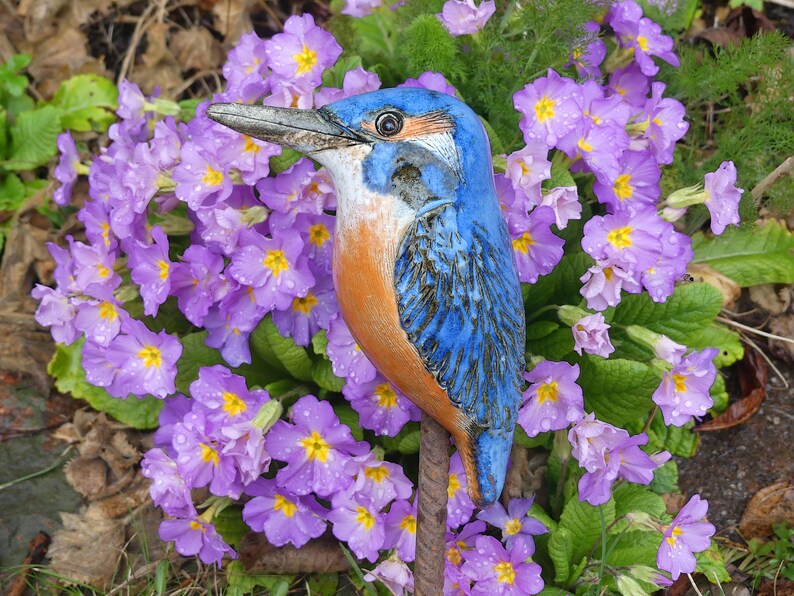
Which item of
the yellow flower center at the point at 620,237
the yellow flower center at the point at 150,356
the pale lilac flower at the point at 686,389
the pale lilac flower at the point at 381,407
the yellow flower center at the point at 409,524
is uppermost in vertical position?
the yellow flower center at the point at 620,237

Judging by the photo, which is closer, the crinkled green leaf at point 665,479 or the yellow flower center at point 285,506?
the yellow flower center at point 285,506

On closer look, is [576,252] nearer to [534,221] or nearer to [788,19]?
[534,221]

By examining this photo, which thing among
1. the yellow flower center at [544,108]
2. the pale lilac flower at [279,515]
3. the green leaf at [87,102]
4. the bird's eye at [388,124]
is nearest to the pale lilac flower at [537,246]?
the yellow flower center at [544,108]

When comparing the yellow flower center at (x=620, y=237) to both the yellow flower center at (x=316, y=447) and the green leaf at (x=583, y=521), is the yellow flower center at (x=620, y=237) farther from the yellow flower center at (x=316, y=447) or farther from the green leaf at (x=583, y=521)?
the yellow flower center at (x=316, y=447)

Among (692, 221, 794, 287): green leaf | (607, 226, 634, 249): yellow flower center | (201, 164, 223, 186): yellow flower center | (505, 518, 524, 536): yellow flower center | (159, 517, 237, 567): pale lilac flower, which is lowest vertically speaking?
(159, 517, 237, 567): pale lilac flower

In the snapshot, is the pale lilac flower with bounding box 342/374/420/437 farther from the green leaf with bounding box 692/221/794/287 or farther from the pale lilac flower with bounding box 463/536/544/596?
the green leaf with bounding box 692/221/794/287

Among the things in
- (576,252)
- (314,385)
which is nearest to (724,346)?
(576,252)

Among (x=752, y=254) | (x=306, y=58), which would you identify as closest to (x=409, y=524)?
(x=306, y=58)

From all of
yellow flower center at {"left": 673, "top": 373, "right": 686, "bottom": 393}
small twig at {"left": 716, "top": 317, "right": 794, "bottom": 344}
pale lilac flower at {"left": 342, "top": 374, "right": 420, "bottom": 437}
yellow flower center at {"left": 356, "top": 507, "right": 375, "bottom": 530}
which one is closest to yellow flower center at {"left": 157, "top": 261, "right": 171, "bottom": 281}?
pale lilac flower at {"left": 342, "top": 374, "right": 420, "bottom": 437}
